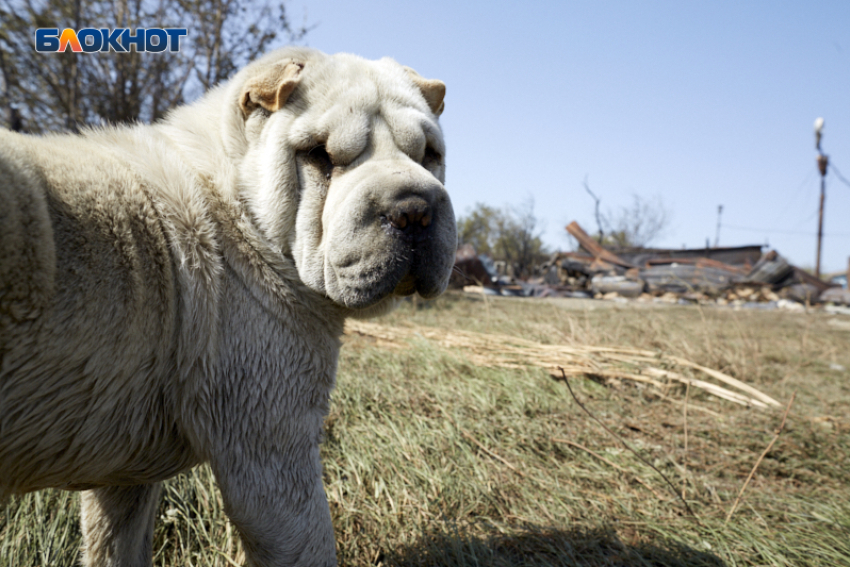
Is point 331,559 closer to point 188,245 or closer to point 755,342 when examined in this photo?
point 188,245

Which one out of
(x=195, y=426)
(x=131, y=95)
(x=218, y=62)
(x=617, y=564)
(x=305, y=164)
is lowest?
(x=617, y=564)

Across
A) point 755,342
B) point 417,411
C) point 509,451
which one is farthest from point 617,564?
point 755,342

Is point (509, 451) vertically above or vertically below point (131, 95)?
below

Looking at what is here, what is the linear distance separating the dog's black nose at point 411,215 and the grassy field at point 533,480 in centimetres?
168

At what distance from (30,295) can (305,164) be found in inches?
41.2

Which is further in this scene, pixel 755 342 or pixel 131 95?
pixel 131 95

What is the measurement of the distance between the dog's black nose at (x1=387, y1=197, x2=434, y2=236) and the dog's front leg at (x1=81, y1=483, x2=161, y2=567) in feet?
5.71

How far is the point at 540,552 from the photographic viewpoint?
2564 millimetres

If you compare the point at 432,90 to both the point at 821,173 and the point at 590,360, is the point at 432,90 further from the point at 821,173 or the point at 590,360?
the point at 821,173

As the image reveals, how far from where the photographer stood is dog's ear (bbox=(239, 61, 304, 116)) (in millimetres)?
2010

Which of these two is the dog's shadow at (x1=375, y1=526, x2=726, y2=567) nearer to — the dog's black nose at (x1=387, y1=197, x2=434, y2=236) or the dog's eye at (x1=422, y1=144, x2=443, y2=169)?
the dog's black nose at (x1=387, y1=197, x2=434, y2=236)

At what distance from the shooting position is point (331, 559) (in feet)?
6.15

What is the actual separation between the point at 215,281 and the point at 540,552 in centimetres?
214

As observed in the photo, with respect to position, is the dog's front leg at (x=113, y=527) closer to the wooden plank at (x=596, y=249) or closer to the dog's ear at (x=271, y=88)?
the dog's ear at (x=271, y=88)
